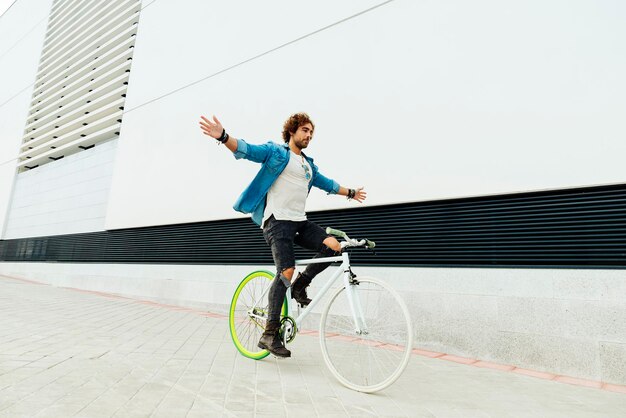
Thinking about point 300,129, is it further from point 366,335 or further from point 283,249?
point 366,335

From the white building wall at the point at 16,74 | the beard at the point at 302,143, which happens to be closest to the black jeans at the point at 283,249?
the beard at the point at 302,143

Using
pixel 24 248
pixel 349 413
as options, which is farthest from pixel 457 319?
pixel 24 248

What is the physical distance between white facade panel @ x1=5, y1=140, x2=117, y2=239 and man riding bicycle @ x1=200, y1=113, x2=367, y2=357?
901 cm

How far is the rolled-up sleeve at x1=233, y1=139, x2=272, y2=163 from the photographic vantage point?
262 cm

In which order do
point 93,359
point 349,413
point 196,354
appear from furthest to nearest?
point 196,354, point 93,359, point 349,413

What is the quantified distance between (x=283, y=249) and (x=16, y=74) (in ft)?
67.5

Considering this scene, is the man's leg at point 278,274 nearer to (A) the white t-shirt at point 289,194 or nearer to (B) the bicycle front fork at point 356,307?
(A) the white t-shirt at point 289,194

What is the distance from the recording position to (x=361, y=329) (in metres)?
2.46

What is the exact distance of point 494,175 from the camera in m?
4.11

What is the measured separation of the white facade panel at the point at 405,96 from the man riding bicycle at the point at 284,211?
2.17 metres

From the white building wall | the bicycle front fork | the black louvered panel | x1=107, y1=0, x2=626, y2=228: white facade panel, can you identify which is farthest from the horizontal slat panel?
the bicycle front fork

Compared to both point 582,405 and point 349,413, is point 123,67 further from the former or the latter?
point 582,405

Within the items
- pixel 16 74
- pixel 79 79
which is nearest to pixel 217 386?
pixel 79 79

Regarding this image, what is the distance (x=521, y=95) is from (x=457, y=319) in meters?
2.68
